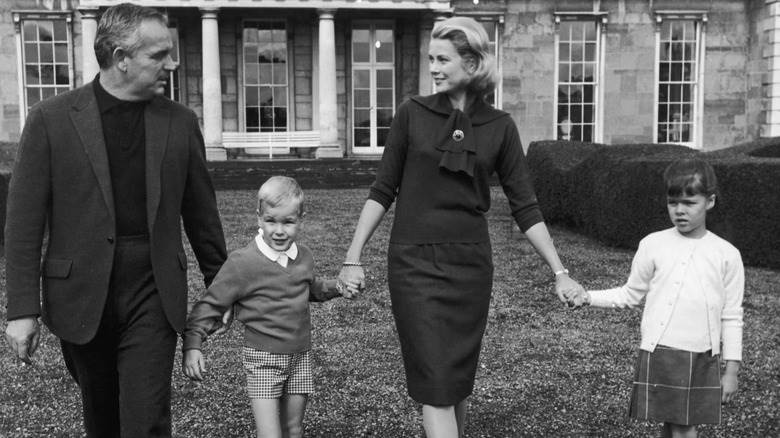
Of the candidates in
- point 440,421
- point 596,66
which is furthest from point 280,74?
point 440,421

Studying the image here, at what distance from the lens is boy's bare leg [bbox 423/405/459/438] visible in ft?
11.1

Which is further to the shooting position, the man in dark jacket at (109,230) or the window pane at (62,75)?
the window pane at (62,75)

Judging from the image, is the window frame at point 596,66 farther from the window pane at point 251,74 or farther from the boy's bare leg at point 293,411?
the boy's bare leg at point 293,411

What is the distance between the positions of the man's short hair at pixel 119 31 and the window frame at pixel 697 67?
1919 centimetres

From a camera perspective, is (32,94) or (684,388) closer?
(684,388)

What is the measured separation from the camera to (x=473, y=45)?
3361 millimetres

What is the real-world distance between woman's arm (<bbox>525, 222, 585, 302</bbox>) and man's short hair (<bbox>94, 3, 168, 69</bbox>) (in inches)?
65.6

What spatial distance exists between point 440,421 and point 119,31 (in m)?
1.86

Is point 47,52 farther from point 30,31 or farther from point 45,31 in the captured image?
point 30,31

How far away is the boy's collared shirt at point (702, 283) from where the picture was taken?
3.33m

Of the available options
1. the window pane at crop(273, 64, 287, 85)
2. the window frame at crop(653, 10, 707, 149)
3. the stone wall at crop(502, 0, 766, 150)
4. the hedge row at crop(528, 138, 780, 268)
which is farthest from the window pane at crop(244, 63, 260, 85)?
the hedge row at crop(528, 138, 780, 268)

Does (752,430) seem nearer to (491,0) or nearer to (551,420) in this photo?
(551,420)

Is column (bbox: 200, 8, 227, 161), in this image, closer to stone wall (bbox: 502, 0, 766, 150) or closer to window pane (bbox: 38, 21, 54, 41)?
window pane (bbox: 38, 21, 54, 41)

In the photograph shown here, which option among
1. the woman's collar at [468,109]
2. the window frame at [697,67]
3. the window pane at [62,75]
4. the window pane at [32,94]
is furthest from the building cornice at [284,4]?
the woman's collar at [468,109]
